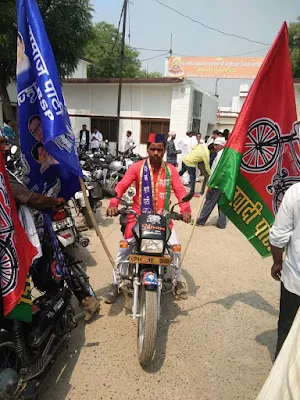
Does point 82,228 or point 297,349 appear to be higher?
point 297,349

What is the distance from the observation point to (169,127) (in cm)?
1463

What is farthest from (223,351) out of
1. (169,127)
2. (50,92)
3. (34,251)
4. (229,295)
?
(169,127)

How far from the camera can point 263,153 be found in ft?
9.70

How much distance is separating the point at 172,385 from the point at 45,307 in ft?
3.78

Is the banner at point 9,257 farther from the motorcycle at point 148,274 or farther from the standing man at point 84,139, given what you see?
the standing man at point 84,139

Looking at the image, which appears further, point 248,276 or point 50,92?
point 248,276

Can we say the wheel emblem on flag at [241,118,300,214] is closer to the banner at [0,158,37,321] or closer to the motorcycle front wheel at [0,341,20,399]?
the banner at [0,158,37,321]

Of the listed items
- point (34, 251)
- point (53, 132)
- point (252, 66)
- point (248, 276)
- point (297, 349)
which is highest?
point (252, 66)

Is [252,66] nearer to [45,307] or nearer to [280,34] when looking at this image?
[280,34]

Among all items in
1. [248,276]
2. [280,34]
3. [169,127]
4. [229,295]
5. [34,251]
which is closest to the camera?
[34,251]

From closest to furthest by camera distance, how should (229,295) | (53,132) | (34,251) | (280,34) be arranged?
(34,251) < (53,132) < (280,34) < (229,295)

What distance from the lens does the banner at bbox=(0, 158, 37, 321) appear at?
69.4 inches

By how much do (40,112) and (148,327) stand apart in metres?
1.86

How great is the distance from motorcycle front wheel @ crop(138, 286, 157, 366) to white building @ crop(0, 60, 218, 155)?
12.4 meters
